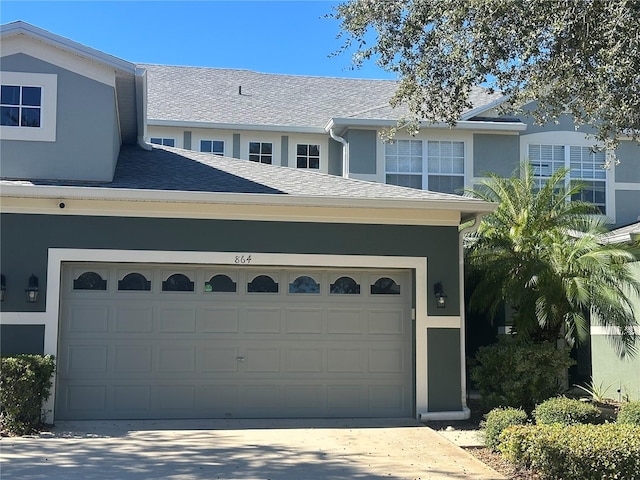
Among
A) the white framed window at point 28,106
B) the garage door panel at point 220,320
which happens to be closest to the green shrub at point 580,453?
the garage door panel at point 220,320

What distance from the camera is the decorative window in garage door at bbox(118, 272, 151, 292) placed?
11.7 m

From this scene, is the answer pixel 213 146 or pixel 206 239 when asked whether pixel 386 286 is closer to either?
pixel 206 239

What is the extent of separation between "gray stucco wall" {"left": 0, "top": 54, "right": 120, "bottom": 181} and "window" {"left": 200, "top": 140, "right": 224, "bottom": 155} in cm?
790

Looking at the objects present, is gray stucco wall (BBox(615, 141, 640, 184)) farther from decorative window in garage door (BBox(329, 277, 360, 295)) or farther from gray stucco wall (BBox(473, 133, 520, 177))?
decorative window in garage door (BBox(329, 277, 360, 295))

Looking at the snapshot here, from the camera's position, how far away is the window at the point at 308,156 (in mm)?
20484

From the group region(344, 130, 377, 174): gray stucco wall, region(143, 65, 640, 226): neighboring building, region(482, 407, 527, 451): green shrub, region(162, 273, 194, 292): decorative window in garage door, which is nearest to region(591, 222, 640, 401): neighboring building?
region(143, 65, 640, 226): neighboring building

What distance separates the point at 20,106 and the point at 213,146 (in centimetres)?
852

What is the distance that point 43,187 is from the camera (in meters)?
11.0

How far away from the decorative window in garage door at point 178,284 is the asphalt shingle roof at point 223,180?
1.39 m

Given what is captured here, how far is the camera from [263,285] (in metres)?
12.0

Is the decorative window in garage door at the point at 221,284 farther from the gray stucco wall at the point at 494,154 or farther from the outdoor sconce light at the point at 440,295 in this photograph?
the gray stucco wall at the point at 494,154

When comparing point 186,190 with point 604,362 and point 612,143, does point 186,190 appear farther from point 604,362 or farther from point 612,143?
point 604,362

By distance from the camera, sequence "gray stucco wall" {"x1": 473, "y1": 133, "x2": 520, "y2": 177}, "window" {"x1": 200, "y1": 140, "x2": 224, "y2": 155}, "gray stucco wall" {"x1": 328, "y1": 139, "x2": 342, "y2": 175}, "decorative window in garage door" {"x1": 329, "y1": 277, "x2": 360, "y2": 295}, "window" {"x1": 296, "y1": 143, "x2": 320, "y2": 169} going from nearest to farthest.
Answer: "decorative window in garage door" {"x1": 329, "y1": 277, "x2": 360, "y2": 295}, "gray stucco wall" {"x1": 473, "y1": 133, "x2": 520, "y2": 177}, "window" {"x1": 200, "y1": 140, "x2": 224, "y2": 155}, "gray stucco wall" {"x1": 328, "y1": 139, "x2": 342, "y2": 175}, "window" {"x1": 296, "y1": 143, "x2": 320, "y2": 169}

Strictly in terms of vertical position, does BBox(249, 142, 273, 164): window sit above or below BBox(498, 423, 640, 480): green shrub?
above
